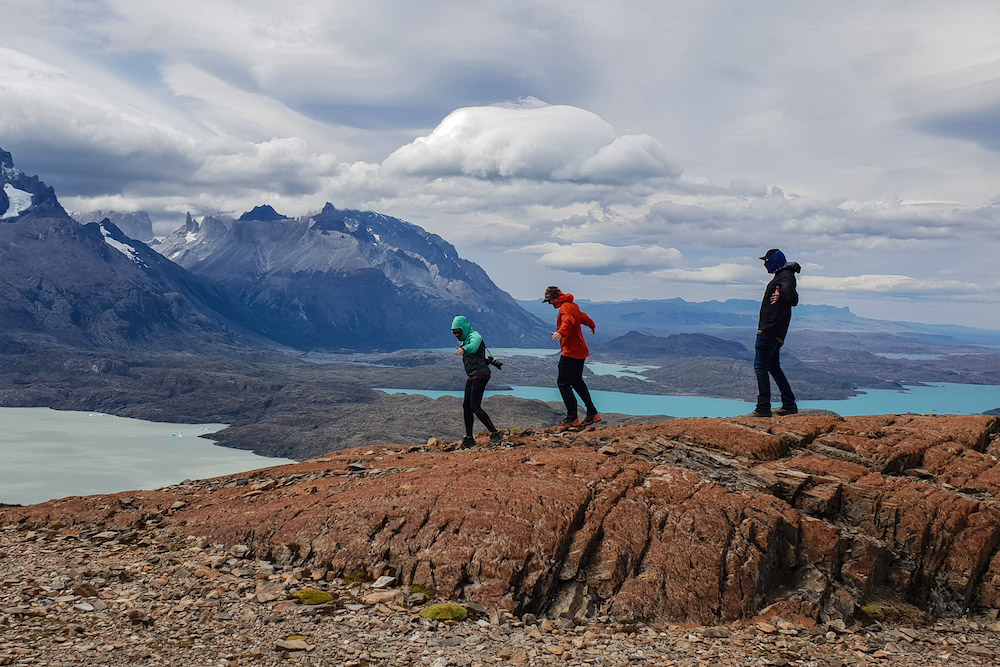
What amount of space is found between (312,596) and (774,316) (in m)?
13.4

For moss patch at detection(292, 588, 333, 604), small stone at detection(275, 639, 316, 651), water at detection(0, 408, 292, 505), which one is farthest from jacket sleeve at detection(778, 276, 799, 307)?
water at detection(0, 408, 292, 505)

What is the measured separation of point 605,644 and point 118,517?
10.6 m

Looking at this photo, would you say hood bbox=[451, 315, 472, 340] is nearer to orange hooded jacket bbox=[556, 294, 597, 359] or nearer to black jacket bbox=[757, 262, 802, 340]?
orange hooded jacket bbox=[556, 294, 597, 359]

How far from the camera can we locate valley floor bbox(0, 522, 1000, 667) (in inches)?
369

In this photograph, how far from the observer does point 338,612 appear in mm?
10633

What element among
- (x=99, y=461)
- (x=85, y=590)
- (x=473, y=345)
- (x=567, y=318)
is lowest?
(x=99, y=461)

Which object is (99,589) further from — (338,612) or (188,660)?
(338,612)

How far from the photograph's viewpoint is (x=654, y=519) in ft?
43.2

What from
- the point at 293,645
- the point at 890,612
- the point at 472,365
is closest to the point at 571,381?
the point at 472,365

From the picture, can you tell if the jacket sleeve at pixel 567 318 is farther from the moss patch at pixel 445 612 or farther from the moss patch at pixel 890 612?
the moss patch at pixel 890 612

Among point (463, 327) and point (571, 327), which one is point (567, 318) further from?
point (463, 327)

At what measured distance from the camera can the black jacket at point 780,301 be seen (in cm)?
1814

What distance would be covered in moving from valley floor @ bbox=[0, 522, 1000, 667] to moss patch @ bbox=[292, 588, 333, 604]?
0.13 meters

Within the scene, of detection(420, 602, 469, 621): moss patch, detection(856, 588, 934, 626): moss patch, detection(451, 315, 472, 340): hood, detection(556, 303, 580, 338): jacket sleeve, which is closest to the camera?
detection(420, 602, 469, 621): moss patch
